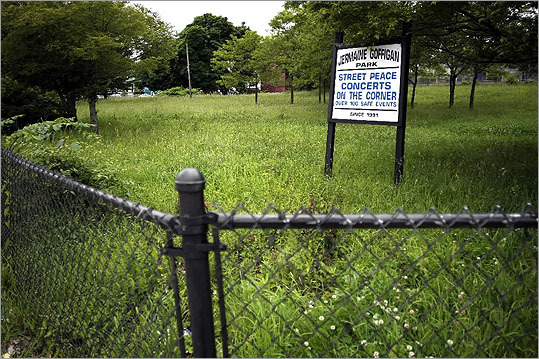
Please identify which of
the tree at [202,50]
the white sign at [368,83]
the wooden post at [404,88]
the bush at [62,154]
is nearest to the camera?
the bush at [62,154]

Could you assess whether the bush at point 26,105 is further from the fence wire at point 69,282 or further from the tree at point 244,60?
the tree at point 244,60

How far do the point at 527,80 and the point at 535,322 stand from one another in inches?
1085

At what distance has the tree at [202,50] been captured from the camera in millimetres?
45375

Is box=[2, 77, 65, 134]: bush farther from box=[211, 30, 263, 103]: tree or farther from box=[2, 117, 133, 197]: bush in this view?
box=[211, 30, 263, 103]: tree

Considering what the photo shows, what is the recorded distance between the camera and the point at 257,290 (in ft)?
7.58

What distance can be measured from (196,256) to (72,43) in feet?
34.3

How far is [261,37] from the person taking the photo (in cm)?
2573

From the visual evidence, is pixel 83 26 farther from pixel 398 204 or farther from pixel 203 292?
pixel 203 292

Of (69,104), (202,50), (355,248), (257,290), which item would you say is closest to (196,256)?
(257,290)

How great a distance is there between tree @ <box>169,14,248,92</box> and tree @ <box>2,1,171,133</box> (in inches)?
1343

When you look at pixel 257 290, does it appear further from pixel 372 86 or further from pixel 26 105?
pixel 26 105

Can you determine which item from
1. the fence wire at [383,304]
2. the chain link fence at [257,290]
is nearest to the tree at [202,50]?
the chain link fence at [257,290]

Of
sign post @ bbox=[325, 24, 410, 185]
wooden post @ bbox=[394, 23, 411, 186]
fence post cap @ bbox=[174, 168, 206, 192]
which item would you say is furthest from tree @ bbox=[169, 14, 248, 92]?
fence post cap @ bbox=[174, 168, 206, 192]

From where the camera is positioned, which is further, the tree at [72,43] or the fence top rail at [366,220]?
Result: the tree at [72,43]
